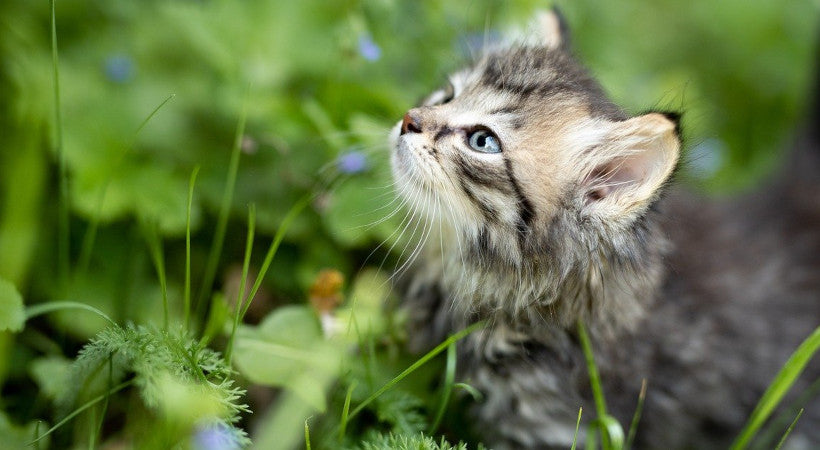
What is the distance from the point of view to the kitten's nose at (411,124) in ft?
6.51

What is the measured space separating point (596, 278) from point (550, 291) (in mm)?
141

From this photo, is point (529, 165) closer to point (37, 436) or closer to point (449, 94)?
point (449, 94)

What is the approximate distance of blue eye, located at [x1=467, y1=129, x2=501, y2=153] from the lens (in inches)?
76.5

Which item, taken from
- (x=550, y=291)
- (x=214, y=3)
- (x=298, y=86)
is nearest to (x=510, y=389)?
(x=550, y=291)

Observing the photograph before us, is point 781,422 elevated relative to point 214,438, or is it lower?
lower

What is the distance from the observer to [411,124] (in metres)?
1.99

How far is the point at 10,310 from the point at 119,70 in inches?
54.5

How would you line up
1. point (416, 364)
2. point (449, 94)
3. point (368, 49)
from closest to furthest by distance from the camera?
point (416, 364)
point (449, 94)
point (368, 49)

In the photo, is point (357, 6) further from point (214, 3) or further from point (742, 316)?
point (742, 316)

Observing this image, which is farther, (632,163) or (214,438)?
(632,163)

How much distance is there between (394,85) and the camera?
9.35 feet

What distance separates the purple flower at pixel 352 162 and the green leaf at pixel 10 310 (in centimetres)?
112

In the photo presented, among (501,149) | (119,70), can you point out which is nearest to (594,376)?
(501,149)

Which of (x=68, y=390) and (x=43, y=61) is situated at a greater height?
(x=43, y=61)
